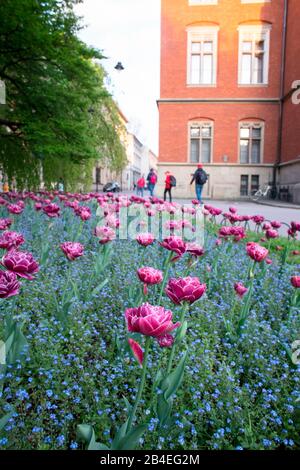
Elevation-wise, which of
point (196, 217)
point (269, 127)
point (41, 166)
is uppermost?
point (269, 127)

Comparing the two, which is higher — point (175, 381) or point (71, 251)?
point (71, 251)

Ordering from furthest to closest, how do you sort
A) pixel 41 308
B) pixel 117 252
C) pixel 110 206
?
pixel 110 206
pixel 117 252
pixel 41 308

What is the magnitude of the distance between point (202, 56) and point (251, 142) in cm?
569

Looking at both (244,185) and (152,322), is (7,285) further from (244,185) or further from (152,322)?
(244,185)

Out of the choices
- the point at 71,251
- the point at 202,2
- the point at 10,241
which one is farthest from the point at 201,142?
the point at 10,241

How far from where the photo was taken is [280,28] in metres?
20.7

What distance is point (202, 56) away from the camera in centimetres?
2136

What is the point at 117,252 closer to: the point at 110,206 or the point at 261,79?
the point at 110,206

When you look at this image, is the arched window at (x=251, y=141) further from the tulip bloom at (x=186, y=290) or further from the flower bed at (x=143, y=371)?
→ the tulip bloom at (x=186, y=290)

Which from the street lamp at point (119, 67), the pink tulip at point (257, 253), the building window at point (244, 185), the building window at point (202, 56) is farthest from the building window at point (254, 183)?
the pink tulip at point (257, 253)

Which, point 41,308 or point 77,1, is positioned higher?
point 77,1

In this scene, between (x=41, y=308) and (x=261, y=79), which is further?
(x=261, y=79)
